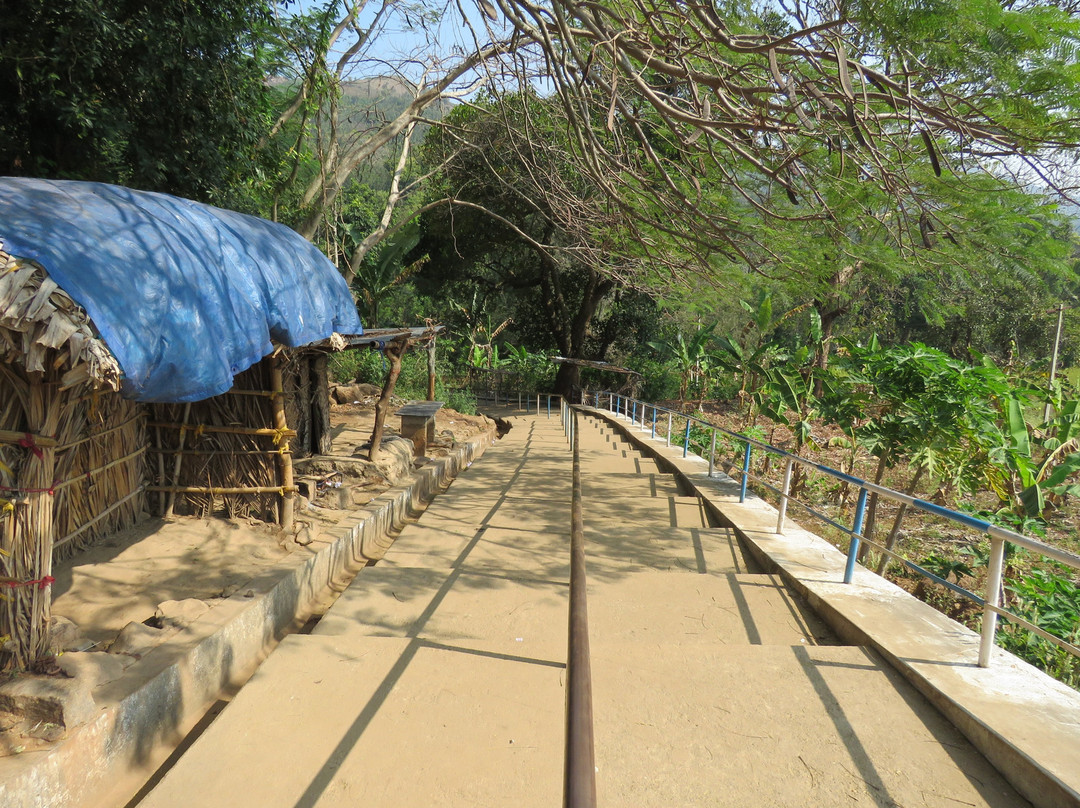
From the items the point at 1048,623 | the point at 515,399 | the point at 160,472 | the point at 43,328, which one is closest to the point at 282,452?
the point at 160,472

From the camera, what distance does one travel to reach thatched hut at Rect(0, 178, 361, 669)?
309cm

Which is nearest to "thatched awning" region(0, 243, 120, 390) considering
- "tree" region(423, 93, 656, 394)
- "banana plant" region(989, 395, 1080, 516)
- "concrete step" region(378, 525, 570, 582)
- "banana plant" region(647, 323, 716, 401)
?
"concrete step" region(378, 525, 570, 582)

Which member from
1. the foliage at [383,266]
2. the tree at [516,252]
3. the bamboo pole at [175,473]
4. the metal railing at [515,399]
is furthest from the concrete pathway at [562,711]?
the metal railing at [515,399]

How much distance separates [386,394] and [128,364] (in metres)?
5.81

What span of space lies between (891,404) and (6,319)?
819cm

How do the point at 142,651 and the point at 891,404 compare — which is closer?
the point at 142,651

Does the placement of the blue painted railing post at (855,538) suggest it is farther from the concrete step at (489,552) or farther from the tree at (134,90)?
the tree at (134,90)

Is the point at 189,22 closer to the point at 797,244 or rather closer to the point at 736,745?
the point at 797,244

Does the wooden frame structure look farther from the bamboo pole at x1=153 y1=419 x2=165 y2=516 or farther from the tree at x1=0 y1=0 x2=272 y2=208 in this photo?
the tree at x1=0 y1=0 x2=272 y2=208

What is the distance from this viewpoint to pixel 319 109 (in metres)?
8.95

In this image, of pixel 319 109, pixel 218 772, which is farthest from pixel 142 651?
pixel 319 109

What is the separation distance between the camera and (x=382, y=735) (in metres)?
2.93

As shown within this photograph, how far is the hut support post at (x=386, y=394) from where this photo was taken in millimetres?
8656

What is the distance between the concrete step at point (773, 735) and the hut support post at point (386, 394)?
19.5 feet
